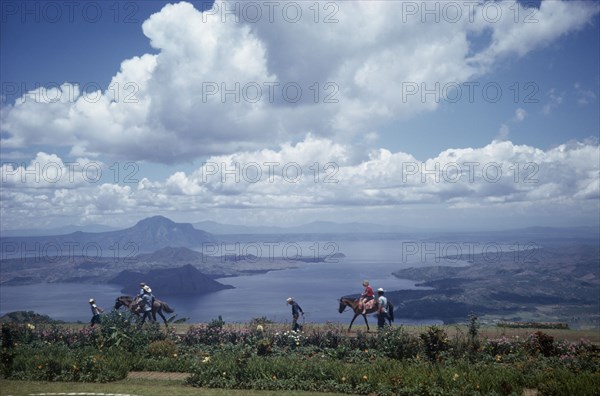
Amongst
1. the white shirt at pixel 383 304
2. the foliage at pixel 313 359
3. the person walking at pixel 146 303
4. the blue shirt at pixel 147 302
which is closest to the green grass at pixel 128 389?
the foliage at pixel 313 359

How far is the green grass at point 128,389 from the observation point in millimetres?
13609

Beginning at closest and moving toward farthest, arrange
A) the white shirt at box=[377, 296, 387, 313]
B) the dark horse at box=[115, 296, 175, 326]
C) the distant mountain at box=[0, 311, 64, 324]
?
the white shirt at box=[377, 296, 387, 313], the dark horse at box=[115, 296, 175, 326], the distant mountain at box=[0, 311, 64, 324]

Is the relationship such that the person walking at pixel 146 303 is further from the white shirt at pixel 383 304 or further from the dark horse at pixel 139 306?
the white shirt at pixel 383 304

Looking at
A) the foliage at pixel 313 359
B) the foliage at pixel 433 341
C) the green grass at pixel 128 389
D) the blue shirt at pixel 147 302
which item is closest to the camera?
the foliage at pixel 313 359

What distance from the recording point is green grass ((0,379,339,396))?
1361cm

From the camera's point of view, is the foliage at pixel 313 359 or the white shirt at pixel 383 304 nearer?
the foliage at pixel 313 359

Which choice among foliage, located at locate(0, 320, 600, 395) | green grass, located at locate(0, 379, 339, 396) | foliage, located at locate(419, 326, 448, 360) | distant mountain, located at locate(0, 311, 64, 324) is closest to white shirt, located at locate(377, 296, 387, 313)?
foliage, located at locate(0, 320, 600, 395)

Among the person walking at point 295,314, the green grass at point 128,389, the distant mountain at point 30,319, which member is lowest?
the distant mountain at point 30,319

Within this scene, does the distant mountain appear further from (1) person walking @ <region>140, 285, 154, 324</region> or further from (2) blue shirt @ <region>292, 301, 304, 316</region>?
(2) blue shirt @ <region>292, 301, 304, 316</region>

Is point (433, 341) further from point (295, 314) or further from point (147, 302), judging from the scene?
point (147, 302)

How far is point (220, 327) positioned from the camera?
21.3 meters

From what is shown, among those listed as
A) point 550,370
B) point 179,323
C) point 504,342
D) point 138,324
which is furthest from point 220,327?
point 550,370

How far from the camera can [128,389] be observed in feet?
46.0

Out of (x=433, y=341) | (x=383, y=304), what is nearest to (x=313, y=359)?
(x=433, y=341)
